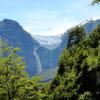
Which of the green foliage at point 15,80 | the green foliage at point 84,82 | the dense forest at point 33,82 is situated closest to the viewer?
the green foliage at point 15,80

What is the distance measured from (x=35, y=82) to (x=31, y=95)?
1.31 metres

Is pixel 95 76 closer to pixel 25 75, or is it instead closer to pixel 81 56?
pixel 25 75

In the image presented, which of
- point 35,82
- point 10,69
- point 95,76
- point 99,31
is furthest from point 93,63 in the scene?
point 99,31

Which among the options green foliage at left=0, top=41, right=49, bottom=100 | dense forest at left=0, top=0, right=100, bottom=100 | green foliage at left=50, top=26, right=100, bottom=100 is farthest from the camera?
green foliage at left=50, top=26, right=100, bottom=100

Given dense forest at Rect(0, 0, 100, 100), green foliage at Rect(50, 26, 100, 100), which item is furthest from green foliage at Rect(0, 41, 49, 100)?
green foliage at Rect(50, 26, 100, 100)

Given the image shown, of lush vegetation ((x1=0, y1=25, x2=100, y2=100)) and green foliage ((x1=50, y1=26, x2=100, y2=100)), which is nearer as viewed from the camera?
lush vegetation ((x1=0, y1=25, x2=100, y2=100))

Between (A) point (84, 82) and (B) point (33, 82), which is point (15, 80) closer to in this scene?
(B) point (33, 82)

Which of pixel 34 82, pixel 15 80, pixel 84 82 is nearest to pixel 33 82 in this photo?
pixel 34 82

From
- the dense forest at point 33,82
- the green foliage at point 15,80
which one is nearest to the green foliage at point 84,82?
the dense forest at point 33,82

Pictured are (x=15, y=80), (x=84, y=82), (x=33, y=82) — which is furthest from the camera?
(x=84, y=82)

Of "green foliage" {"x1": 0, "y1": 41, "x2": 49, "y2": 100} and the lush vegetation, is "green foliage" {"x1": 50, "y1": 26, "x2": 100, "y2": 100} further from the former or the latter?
"green foliage" {"x1": 0, "y1": 41, "x2": 49, "y2": 100}

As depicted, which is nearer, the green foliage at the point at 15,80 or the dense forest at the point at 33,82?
the green foliage at the point at 15,80

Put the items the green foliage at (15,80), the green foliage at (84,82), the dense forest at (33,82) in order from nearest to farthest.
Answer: the green foliage at (15,80), the dense forest at (33,82), the green foliage at (84,82)

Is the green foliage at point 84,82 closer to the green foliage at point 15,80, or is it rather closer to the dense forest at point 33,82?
the dense forest at point 33,82
